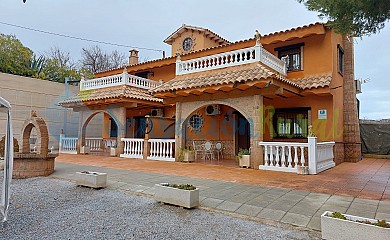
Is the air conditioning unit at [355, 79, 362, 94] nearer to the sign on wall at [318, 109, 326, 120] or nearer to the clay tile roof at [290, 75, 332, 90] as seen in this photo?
the clay tile roof at [290, 75, 332, 90]

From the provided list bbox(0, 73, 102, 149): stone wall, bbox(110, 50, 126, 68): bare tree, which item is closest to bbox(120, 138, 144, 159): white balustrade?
bbox(0, 73, 102, 149): stone wall

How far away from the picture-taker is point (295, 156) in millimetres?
7777

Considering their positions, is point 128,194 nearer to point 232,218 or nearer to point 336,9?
point 232,218

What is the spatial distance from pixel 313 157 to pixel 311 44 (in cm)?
512

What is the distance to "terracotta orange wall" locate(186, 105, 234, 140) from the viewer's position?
1194cm

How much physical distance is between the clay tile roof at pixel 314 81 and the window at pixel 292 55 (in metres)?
0.73

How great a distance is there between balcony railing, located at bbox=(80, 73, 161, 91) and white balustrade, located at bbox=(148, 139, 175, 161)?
3624 mm

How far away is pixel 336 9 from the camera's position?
4.47m

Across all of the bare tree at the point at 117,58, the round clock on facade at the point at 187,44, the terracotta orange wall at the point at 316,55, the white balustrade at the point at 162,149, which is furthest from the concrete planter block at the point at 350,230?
the bare tree at the point at 117,58

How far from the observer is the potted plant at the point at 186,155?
1017cm

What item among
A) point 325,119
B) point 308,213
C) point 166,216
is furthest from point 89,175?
point 325,119

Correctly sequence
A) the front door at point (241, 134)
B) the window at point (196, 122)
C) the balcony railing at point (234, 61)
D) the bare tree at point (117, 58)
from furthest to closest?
the bare tree at point (117, 58), the window at point (196, 122), the front door at point (241, 134), the balcony railing at point (234, 61)

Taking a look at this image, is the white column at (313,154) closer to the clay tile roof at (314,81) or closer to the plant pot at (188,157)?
the clay tile roof at (314,81)

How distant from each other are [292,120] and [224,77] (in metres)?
3.61
